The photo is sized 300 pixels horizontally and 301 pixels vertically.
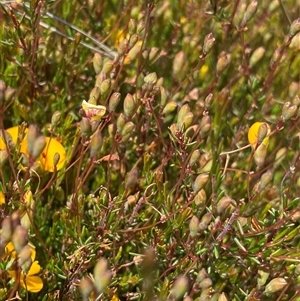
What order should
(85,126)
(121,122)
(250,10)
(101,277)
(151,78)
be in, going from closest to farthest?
(101,277)
(85,126)
(121,122)
(151,78)
(250,10)

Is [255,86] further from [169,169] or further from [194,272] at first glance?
[194,272]

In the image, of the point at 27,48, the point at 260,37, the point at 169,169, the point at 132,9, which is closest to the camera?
the point at 27,48

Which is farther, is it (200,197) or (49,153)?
(49,153)

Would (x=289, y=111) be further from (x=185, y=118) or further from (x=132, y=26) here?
(x=132, y=26)

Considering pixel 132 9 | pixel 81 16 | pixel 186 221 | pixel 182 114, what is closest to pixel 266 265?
pixel 186 221

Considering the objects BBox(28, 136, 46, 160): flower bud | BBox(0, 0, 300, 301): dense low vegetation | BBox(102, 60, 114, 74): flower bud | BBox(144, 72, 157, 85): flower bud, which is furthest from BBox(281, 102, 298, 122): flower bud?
BBox(28, 136, 46, 160): flower bud

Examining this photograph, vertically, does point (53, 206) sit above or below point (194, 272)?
below

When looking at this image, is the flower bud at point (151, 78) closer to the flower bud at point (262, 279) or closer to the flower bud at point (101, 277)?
the flower bud at point (262, 279)

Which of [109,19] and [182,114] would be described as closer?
[182,114]

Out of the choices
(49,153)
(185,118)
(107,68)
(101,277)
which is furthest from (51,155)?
(101,277)

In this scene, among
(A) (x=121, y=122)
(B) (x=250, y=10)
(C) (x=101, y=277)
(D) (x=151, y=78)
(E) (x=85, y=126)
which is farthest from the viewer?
(B) (x=250, y=10)

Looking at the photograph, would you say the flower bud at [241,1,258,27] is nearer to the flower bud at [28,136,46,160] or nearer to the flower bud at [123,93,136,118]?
the flower bud at [123,93,136,118]
